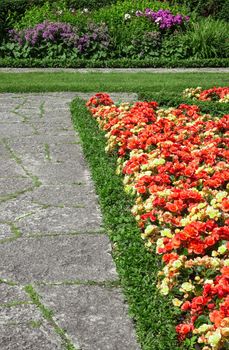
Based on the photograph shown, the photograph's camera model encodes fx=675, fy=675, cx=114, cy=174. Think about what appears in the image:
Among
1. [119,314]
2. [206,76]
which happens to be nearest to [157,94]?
[206,76]

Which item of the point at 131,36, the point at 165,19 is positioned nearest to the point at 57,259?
the point at 131,36

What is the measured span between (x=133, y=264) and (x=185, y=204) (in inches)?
22.8

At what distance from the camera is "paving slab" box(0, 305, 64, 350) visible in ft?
9.88

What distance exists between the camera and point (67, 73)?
38.2 ft

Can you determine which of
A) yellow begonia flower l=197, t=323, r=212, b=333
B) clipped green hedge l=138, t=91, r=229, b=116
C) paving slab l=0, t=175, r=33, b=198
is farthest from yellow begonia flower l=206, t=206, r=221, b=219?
clipped green hedge l=138, t=91, r=229, b=116

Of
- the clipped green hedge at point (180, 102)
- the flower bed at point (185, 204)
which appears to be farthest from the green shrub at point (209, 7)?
the flower bed at point (185, 204)

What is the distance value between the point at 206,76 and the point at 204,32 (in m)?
2.24

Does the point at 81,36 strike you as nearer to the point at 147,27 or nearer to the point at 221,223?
the point at 147,27

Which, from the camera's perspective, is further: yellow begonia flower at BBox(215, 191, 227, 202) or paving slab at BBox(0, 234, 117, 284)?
yellow begonia flower at BBox(215, 191, 227, 202)

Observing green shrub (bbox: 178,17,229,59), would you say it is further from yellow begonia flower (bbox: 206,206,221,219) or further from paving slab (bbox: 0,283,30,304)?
paving slab (bbox: 0,283,30,304)

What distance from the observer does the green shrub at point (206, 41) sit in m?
13.1

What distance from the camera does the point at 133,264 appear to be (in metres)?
3.68

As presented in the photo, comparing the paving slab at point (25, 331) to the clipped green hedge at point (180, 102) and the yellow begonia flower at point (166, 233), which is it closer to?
the yellow begonia flower at point (166, 233)

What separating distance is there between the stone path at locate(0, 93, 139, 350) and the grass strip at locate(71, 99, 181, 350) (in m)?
0.06
